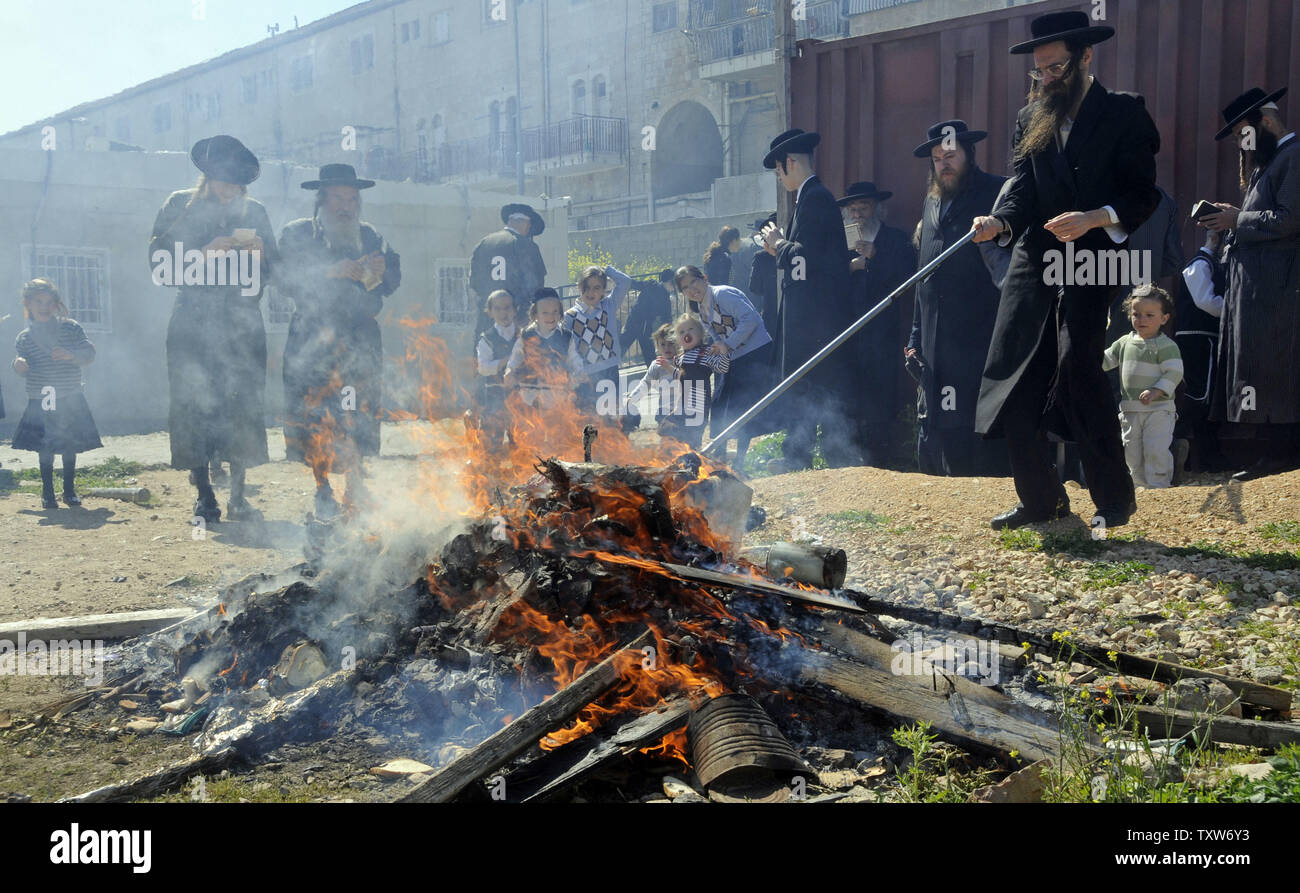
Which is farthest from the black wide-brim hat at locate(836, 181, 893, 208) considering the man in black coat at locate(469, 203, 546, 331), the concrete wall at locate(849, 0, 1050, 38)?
the concrete wall at locate(849, 0, 1050, 38)

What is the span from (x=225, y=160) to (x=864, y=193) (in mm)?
5138

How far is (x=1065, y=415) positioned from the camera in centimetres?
521

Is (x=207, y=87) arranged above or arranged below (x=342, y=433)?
above

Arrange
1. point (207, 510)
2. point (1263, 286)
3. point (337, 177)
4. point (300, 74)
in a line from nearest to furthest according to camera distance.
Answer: point (1263, 286) < point (207, 510) < point (337, 177) < point (300, 74)

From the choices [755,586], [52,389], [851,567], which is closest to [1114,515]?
[851,567]

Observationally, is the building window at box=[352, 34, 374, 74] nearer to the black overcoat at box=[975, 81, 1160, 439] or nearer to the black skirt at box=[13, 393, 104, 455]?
the black skirt at box=[13, 393, 104, 455]

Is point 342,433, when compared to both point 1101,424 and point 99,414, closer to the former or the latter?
point 1101,424

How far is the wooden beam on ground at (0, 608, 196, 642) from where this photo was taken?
456 centimetres

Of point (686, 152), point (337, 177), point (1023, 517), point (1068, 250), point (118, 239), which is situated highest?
point (686, 152)

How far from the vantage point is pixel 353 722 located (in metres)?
3.67

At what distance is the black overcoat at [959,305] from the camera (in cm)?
→ 717

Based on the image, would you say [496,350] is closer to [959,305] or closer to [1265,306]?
[959,305]
